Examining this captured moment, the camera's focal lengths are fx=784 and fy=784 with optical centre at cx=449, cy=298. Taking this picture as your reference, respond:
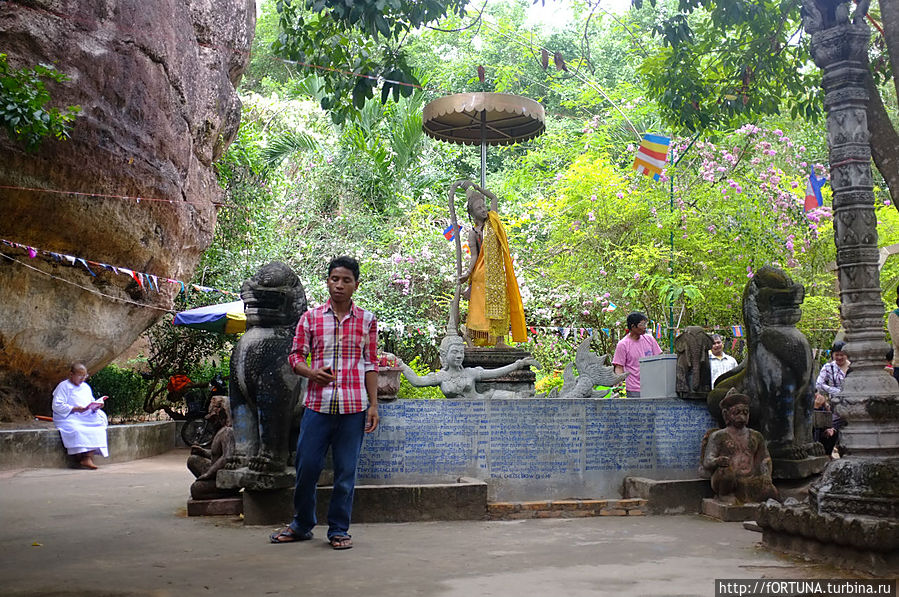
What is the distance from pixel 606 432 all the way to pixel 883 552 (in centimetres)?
295

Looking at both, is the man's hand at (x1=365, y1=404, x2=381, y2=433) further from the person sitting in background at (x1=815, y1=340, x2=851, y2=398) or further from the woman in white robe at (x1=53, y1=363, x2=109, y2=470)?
the woman in white robe at (x1=53, y1=363, x2=109, y2=470)

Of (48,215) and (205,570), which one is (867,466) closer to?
(205,570)

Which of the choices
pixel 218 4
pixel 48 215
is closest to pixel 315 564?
pixel 48 215

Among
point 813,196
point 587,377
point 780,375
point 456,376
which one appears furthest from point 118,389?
point 813,196

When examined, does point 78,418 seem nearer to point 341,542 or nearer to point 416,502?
point 416,502

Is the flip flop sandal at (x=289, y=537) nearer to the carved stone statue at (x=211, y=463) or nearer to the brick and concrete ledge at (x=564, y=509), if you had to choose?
the carved stone statue at (x=211, y=463)

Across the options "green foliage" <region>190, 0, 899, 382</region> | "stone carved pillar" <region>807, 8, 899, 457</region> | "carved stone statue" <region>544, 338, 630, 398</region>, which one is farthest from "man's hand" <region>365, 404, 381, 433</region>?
"green foliage" <region>190, 0, 899, 382</region>

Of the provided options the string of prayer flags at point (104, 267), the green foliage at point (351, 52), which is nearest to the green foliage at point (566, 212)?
the green foliage at point (351, 52)

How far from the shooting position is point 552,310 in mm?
16734

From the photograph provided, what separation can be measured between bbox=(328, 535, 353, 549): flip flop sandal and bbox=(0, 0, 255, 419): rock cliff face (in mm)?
7222

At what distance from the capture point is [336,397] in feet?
16.0

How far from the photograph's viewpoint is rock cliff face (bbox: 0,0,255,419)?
393 inches

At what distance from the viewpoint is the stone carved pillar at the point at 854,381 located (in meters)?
4.04

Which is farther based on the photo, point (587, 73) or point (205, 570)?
point (587, 73)
